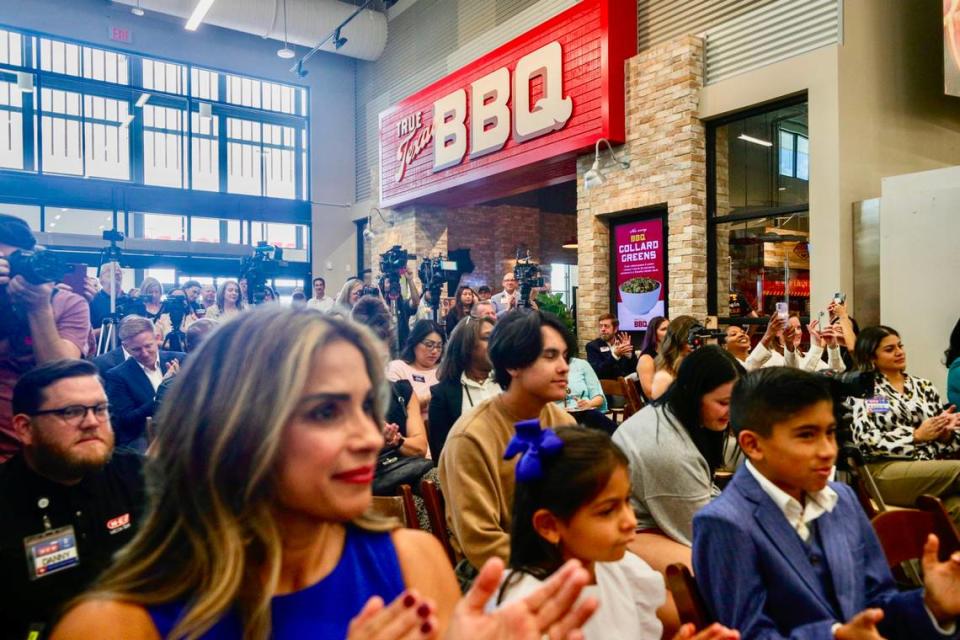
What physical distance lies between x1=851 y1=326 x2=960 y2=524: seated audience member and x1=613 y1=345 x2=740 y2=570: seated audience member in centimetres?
149

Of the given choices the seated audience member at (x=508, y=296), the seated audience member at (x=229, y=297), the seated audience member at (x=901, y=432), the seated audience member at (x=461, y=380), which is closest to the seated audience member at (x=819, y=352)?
the seated audience member at (x=901, y=432)

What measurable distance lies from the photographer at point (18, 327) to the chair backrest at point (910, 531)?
2.70 meters

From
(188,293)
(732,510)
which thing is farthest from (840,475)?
(188,293)

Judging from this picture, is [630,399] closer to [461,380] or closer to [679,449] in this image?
[461,380]

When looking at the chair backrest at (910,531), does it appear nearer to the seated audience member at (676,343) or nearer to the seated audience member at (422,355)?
the seated audience member at (676,343)

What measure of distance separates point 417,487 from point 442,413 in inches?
15.0

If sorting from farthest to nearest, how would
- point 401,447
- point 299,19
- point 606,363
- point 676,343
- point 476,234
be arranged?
point 476,234, point 299,19, point 606,363, point 676,343, point 401,447

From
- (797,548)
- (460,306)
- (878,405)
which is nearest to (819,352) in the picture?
(878,405)

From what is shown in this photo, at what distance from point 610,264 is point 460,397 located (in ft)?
17.1

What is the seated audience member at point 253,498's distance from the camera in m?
0.85

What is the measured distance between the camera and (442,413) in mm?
3223

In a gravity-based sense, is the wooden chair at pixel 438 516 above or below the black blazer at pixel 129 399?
below

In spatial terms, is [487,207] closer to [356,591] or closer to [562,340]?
[562,340]

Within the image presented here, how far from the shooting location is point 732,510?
159 centimetres
